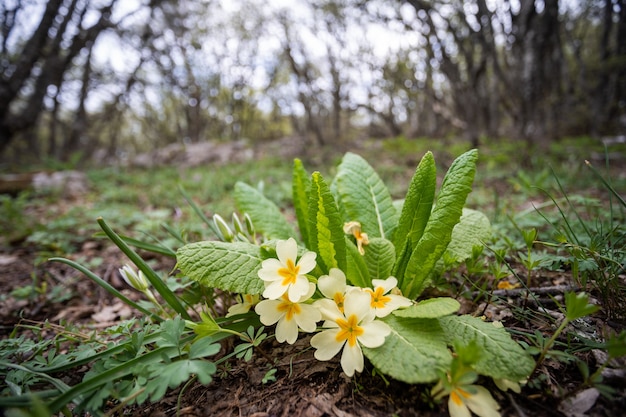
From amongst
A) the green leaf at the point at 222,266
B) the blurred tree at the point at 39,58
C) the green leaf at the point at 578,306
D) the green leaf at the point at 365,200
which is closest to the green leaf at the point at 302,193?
the green leaf at the point at 365,200

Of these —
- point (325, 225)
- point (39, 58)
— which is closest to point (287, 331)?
point (325, 225)

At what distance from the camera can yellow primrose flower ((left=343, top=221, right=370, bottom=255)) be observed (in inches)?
48.5

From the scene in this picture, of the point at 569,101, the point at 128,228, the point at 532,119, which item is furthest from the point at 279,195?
the point at 569,101

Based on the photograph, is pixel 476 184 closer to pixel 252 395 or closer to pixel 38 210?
pixel 252 395

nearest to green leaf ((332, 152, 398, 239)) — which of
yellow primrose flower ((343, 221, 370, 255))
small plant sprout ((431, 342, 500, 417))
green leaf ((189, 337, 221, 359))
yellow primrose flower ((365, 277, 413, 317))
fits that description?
yellow primrose flower ((343, 221, 370, 255))

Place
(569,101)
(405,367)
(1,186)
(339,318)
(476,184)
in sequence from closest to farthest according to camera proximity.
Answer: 1. (405,367)
2. (339,318)
3. (476,184)
4. (1,186)
5. (569,101)

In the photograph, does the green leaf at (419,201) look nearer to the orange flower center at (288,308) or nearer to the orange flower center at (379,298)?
the orange flower center at (379,298)

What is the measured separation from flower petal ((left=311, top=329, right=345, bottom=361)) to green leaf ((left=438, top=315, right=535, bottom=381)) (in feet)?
1.09

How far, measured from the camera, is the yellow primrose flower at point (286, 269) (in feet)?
2.99

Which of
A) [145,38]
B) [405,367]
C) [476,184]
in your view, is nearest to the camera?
[405,367]

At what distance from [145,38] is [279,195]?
1027cm

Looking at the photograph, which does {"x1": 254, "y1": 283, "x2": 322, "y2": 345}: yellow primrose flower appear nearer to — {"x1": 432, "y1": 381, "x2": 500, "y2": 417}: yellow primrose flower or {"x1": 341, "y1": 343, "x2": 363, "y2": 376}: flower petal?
{"x1": 341, "y1": 343, "x2": 363, "y2": 376}: flower petal

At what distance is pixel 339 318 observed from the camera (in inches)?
35.4

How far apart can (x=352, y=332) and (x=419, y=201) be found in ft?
1.85
